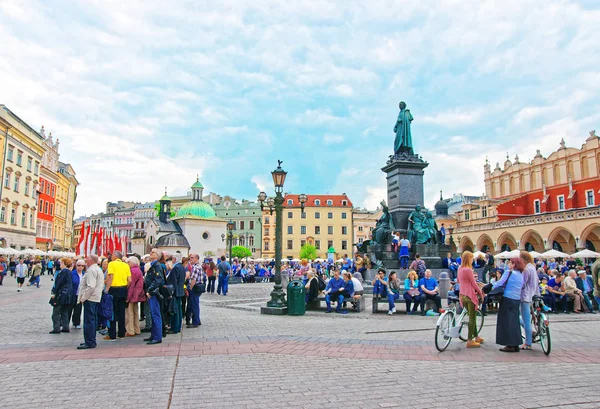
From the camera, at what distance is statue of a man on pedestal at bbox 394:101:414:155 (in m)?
22.3

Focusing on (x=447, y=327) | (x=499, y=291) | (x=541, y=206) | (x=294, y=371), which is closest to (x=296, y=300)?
(x=447, y=327)

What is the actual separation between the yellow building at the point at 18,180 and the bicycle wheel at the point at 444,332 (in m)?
44.4

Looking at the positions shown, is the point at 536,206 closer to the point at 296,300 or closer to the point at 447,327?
the point at 296,300

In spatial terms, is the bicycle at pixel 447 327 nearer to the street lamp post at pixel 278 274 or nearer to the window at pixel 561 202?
the street lamp post at pixel 278 274

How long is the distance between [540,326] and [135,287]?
763cm

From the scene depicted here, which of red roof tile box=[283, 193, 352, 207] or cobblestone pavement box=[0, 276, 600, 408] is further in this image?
red roof tile box=[283, 193, 352, 207]

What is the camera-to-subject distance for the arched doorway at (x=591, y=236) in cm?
4347

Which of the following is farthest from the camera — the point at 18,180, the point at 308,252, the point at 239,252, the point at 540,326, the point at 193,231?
the point at 239,252

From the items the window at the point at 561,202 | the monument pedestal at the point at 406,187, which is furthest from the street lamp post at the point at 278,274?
the window at the point at 561,202

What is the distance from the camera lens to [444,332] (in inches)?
305

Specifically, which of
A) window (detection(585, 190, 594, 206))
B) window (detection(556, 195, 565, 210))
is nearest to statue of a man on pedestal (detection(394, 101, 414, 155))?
window (detection(585, 190, 594, 206))

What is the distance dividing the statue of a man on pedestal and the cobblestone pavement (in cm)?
1330

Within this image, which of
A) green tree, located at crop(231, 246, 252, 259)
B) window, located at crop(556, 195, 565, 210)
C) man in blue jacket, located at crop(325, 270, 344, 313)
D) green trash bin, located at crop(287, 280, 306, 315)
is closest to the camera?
green trash bin, located at crop(287, 280, 306, 315)

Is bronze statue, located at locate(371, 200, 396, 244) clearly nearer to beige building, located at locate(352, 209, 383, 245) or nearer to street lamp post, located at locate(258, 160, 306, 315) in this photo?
street lamp post, located at locate(258, 160, 306, 315)
